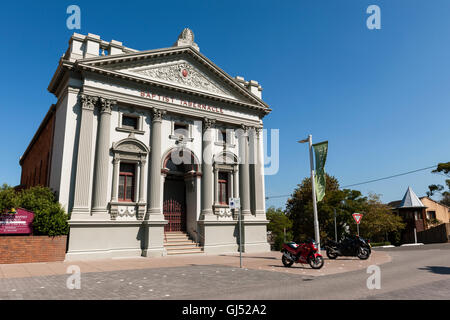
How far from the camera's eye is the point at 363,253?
639 inches

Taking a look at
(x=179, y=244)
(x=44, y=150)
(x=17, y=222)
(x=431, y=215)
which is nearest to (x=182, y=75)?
(x=179, y=244)

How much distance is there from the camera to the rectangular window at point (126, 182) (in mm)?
18766

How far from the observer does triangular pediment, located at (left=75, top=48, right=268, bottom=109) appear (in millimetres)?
18969

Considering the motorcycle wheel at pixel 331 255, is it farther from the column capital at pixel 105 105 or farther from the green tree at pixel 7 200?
the green tree at pixel 7 200

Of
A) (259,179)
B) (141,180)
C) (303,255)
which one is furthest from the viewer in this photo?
(259,179)

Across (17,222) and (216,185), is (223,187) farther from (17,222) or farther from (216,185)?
(17,222)

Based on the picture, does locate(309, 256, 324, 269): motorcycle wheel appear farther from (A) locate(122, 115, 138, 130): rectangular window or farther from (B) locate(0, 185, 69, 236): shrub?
(A) locate(122, 115, 138, 130): rectangular window

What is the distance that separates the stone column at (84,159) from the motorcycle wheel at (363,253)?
14.5m

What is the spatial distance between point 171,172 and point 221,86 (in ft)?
24.5

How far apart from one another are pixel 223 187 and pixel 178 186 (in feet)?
10.8

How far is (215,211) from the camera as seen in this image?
70.2ft

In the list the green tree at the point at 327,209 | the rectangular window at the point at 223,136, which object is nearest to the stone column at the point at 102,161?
the rectangular window at the point at 223,136

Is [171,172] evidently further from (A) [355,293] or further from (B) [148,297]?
(A) [355,293]

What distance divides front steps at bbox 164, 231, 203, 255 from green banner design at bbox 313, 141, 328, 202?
27.7 feet
